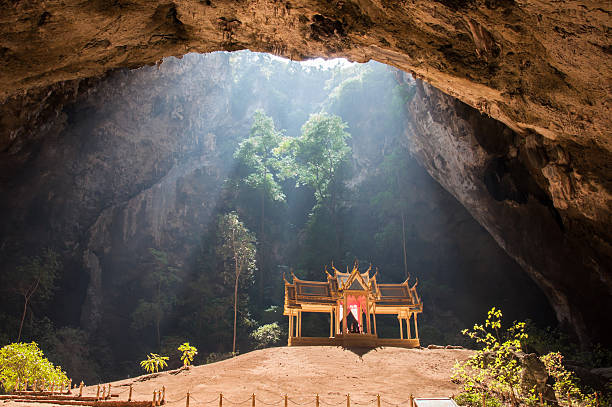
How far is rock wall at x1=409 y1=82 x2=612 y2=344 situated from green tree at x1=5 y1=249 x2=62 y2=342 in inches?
827

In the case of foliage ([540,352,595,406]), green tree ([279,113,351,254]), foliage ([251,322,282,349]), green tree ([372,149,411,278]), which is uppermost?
green tree ([279,113,351,254])

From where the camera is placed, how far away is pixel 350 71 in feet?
141

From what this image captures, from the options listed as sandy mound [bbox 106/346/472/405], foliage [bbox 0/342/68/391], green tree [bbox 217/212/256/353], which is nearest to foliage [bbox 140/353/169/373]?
sandy mound [bbox 106/346/472/405]

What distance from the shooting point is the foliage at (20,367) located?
34.0 ft

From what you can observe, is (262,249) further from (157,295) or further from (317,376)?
(317,376)

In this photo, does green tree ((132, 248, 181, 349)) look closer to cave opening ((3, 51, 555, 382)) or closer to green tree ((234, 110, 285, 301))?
cave opening ((3, 51, 555, 382))

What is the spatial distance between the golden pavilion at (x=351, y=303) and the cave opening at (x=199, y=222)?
556cm

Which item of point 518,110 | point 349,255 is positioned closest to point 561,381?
point 518,110

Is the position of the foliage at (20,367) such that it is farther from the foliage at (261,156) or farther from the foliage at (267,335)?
the foliage at (261,156)

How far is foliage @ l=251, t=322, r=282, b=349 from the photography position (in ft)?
74.8

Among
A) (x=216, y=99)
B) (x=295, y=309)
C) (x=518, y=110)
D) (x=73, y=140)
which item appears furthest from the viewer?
(x=216, y=99)

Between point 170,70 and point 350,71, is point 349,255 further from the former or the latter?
point 350,71

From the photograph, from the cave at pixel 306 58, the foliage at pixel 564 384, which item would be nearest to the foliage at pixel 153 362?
the cave at pixel 306 58

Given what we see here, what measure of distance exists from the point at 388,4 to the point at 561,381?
29.9ft
